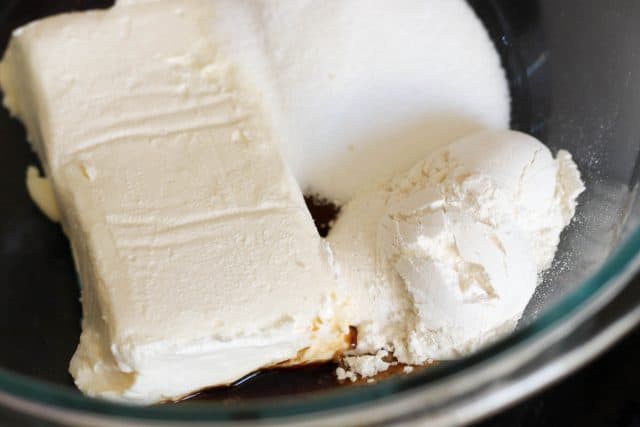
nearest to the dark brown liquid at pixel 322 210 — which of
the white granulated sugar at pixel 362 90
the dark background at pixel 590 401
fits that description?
the white granulated sugar at pixel 362 90

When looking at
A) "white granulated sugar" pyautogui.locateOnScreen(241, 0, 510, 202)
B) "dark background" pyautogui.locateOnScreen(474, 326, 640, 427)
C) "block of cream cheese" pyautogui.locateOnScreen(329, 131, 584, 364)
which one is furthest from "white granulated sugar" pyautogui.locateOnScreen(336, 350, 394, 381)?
"white granulated sugar" pyautogui.locateOnScreen(241, 0, 510, 202)

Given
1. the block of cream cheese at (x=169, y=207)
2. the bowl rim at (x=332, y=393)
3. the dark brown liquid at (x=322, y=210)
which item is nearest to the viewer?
the bowl rim at (x=332, y=393)

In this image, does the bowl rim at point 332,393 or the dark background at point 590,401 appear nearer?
the bowl rim at point 332,393

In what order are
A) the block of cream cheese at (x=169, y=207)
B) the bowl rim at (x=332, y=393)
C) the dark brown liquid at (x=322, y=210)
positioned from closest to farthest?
the bowl rim at (x=332, y=393) < the block of cream cheese at (x=169, y=207) < the dark brown liquid at (x=322, y=210)

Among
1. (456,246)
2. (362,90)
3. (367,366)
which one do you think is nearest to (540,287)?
(456,246)

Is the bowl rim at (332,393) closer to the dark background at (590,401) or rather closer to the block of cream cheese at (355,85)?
the dark background at (590,401)

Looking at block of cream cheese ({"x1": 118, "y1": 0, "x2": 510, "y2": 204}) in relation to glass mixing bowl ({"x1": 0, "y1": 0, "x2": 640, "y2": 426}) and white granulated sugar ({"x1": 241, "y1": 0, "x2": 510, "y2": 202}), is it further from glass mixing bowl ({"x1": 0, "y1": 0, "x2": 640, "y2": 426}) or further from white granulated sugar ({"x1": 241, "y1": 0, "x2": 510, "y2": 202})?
glass mixing bowl ({"x1": 0, "y1": 0, "x2": 640, "y2": 426})

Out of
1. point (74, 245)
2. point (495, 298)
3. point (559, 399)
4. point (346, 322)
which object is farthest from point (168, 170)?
point (559, 399)
